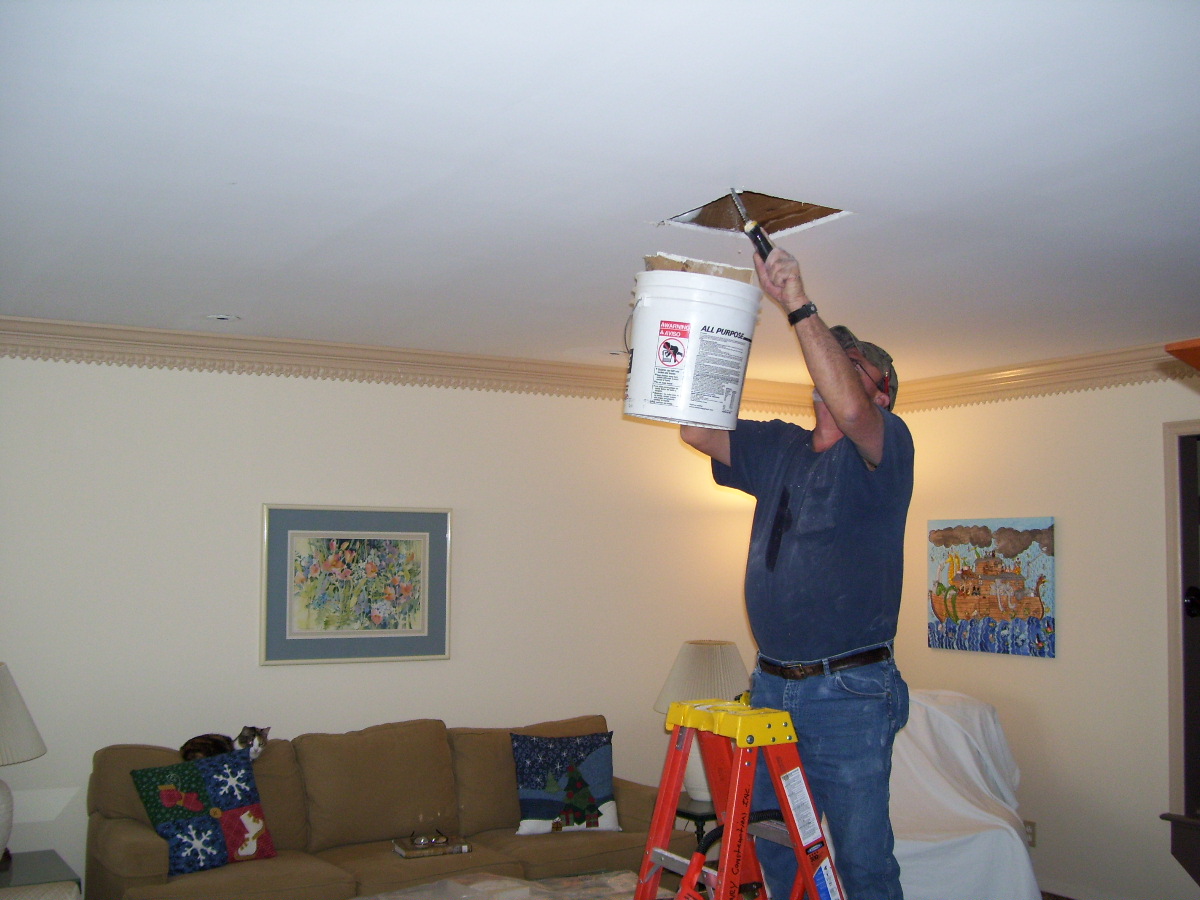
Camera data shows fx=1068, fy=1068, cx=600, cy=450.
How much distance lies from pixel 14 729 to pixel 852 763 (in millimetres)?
3086

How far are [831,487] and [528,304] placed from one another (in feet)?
7.19

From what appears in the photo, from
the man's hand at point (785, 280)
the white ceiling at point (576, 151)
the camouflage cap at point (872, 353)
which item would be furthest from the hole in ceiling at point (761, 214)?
the man's hand at point (785, 280)

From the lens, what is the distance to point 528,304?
13.6ft

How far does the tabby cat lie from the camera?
4215 mm

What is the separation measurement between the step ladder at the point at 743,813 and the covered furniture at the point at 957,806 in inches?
87.9

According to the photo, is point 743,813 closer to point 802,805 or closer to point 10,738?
point 802,805

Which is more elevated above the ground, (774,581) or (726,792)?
(774,581)

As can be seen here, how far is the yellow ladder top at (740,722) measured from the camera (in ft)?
6.88

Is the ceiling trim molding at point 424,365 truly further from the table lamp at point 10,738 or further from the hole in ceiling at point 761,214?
the hole in ceiling at point 761,214

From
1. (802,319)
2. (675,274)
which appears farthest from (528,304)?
(802,319)

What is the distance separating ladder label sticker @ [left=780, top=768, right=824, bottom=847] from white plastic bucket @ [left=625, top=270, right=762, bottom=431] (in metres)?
0.73

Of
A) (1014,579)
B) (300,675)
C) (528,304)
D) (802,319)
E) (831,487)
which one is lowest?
(300,675)

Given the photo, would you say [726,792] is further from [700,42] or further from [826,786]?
[700,42]

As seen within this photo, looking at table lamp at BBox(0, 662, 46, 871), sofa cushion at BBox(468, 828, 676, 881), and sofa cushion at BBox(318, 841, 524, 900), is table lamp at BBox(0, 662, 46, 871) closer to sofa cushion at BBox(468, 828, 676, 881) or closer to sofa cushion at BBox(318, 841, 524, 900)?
sofa cushion at BBox(318, 841, 524, 900)
